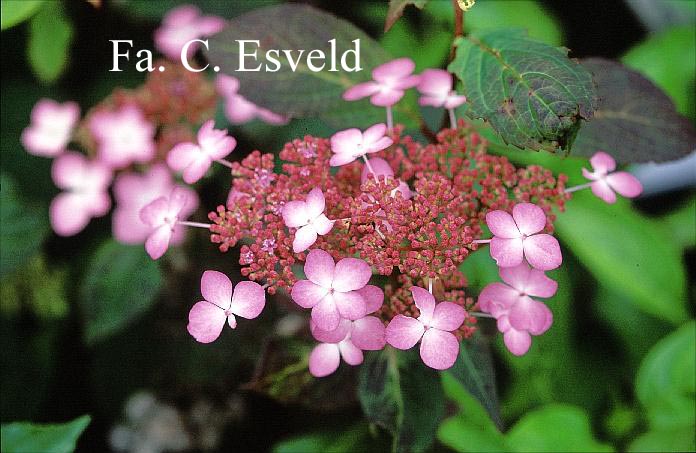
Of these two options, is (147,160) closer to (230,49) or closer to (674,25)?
(230,49)

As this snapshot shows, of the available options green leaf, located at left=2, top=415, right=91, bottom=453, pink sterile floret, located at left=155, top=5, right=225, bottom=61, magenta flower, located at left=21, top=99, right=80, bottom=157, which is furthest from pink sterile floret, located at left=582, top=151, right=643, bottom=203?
magenta flower, located at left=21, top=99, right=80, bottom=157

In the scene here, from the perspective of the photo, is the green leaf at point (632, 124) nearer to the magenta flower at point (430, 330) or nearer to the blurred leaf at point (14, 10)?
the magenta flower at point (430, 330)

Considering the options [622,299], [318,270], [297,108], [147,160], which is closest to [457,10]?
[297,108]

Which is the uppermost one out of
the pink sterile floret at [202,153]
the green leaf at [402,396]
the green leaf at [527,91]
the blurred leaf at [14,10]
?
the green leaf at [527,91]

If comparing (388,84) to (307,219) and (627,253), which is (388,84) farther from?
(627,253)

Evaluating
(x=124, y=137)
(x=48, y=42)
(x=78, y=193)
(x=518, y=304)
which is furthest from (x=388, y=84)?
(x=48, y=42)

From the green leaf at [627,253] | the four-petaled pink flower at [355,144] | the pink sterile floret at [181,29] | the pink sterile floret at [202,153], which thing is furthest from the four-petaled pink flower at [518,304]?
the pink sterile floret at [181,29]
